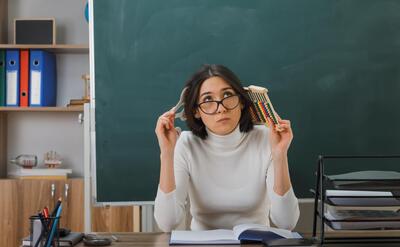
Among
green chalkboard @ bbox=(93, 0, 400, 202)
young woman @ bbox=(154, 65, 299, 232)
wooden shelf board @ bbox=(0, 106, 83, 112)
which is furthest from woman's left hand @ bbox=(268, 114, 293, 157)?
wooden shelf board @ bbox=(0, 106, 83, 112)

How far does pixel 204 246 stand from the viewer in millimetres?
1422

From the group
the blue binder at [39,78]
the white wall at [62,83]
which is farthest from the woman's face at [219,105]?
the white wall at [62,83]

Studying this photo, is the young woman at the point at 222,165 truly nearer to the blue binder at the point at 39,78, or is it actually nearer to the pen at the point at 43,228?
the pen at the point at 43,228

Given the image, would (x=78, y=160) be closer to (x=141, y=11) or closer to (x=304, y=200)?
(x=141, y=11)

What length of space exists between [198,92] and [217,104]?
86 mm

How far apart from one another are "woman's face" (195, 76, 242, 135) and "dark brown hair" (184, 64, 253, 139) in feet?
0.05

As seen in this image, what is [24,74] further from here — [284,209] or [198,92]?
[284,209]

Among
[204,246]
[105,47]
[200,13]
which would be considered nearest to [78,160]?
[105,47]

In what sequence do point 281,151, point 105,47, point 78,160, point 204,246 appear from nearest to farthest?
1. point 204,246
2. point 281,151
3. point 105,47
4. point 78,160

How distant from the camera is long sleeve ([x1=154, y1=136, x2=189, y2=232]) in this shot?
1.76 m

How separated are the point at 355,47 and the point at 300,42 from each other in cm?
26

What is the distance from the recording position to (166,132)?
1.75 meters

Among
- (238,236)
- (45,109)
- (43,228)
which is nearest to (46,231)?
(43,228)

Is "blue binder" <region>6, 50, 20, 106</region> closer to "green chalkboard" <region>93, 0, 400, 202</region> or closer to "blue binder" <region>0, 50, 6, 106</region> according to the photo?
"blue binder" <region>0, 50, 6, 106</region>
